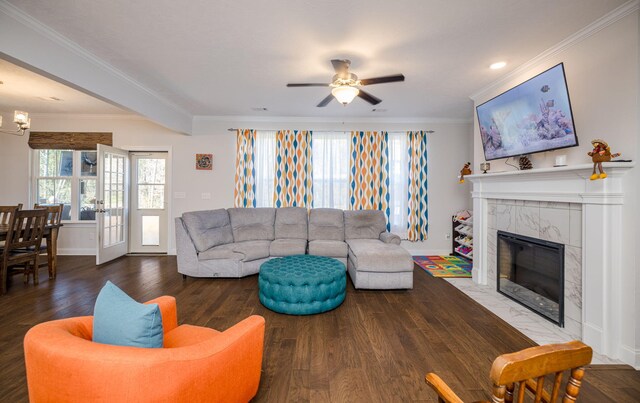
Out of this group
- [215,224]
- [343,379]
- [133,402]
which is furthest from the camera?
[215,224]

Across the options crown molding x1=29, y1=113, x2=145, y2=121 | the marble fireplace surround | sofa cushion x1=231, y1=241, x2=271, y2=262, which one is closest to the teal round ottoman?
sofa cushion x1=231, y1=241, x2=271, y2=262

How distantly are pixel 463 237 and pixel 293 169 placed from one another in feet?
11.3

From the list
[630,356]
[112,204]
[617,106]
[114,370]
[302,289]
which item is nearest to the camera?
[114,370]

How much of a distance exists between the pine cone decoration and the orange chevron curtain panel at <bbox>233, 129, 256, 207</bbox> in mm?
4076

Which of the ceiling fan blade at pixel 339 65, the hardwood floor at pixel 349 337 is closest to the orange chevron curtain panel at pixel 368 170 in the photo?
the hardwood floor at pixel 349 337

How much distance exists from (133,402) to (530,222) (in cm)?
355

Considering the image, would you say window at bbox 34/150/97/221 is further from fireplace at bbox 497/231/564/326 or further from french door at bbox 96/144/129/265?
fireplace at bbox 497/231/564/326

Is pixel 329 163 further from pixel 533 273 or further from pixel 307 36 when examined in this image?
pixel 533 273

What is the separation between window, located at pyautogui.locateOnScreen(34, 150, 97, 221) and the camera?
4867mm

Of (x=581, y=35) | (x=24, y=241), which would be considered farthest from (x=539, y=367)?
(x=24, y=241)

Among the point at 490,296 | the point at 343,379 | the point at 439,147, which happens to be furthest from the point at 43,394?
the point at 439,147

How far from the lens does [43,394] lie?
100 centimetres

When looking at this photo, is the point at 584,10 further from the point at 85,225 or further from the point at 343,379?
the point at 85,225

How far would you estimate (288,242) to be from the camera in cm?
407
